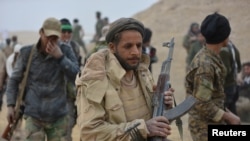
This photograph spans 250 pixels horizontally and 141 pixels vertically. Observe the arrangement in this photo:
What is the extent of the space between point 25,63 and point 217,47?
74.4 inches

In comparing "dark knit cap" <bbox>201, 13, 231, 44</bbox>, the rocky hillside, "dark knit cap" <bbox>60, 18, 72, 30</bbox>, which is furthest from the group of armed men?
the rocky hillside

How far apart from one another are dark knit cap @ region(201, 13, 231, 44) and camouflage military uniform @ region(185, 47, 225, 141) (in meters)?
0.11

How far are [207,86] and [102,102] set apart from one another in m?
1.50

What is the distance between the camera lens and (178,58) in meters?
25.1

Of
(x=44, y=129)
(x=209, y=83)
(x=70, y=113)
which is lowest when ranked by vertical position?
(x=70, y=113)

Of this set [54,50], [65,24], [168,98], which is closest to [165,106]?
[168,98]

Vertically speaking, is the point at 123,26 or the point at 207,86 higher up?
the point at 123,26

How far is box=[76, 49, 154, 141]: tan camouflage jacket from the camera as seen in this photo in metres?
3.85

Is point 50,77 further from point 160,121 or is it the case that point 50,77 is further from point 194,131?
point 160,121

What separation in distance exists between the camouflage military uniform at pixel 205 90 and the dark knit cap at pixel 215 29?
0.11m

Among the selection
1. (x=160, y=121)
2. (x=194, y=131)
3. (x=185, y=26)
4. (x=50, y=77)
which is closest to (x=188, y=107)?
(x=160, y=121)

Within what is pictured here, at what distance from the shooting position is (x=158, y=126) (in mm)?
3793

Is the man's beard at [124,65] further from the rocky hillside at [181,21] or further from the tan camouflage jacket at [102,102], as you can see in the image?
the rocky hillside at [181,21]

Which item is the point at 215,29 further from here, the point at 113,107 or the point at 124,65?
the point at 113,107
